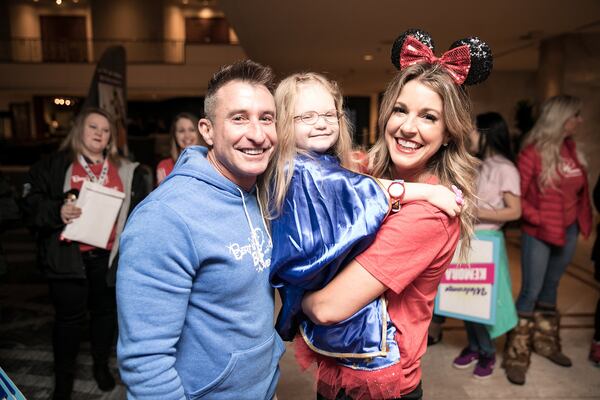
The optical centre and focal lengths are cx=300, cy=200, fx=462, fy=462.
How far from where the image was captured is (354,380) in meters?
1.38

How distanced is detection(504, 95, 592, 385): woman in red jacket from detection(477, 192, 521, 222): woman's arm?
242mm

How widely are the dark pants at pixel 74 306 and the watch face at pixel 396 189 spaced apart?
193cm

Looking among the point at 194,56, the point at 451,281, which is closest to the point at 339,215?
the point at 451,281

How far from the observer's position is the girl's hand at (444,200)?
129 centimetres

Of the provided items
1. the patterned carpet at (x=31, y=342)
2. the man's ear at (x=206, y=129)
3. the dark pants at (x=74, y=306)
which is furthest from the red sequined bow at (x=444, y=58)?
the patterned carpet at (x=31, y=342)

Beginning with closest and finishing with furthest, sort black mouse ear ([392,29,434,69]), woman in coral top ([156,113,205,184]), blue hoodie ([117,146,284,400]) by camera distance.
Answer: blue hoodie ([117,146,284,400])
black mouse ear ([392,29,434,69])
woman in coral top ([156,113,205,184])

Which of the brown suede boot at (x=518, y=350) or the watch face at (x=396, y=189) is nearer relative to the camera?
the watch face at (x=396, y=189)

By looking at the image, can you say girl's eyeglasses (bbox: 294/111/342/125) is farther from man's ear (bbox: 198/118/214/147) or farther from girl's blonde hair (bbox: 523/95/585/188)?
girl's blonde hair (bbox: 523/95/585/188)

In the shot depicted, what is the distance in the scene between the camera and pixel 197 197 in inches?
46.0

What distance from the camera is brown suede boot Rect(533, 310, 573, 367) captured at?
313 cm

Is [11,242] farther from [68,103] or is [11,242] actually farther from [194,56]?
[68,103]

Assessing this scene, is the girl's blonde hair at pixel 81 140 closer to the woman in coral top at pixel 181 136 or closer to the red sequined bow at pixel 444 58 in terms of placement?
the woman in coral top at pixel 181 136

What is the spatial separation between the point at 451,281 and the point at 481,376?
0.62m

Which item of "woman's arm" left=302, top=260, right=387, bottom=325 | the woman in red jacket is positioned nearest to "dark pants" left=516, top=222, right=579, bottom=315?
the woman in red jacket
